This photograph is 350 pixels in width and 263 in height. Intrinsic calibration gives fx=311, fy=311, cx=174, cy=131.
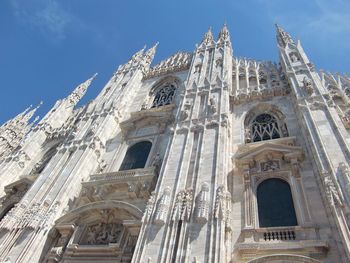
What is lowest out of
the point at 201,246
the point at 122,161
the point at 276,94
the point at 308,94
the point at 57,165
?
the point at 201,246

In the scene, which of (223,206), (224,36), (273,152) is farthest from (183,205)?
(224,36)

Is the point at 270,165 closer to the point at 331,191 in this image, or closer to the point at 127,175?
the point at 331,191

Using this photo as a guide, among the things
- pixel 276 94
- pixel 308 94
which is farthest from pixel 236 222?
pixel 276 94

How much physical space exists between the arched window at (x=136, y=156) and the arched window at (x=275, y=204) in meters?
6.16

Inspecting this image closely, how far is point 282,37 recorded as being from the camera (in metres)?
19.2

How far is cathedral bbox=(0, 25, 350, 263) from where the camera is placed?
361 inches

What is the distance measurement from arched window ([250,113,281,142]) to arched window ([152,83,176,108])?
6.85 meters

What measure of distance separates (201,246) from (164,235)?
49.1 inches

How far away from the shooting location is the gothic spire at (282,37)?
60.9 ft

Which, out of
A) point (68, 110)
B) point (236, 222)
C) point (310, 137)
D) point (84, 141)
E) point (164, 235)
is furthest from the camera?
point (68, 110)

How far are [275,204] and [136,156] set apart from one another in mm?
7634

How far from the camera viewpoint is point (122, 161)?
51.8 ft

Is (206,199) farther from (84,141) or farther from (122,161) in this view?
(84,141)

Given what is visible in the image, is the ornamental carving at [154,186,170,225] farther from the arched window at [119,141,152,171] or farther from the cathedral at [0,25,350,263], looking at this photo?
the arched window at [119,141,152,171]
